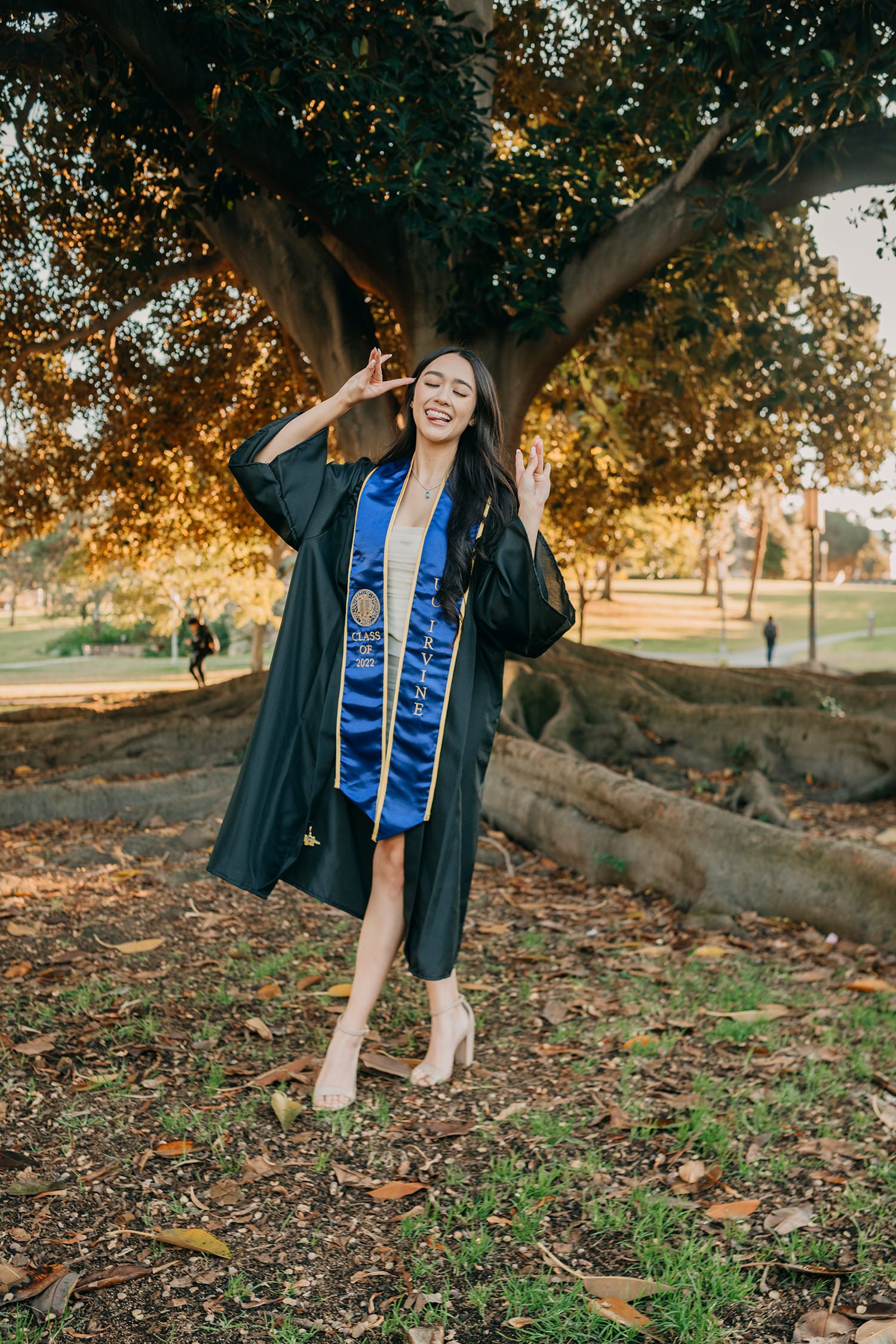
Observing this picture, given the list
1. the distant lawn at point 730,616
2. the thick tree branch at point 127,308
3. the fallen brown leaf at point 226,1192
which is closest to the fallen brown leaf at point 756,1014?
the fallen brown leaf at point 226,1192

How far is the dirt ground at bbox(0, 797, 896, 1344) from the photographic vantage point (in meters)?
2.02

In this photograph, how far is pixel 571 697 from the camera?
27.6 ft

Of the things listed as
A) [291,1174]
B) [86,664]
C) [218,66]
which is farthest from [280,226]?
[86,664]

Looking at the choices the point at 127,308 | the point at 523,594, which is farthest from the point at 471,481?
the point at 127,308

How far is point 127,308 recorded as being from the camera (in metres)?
8.06

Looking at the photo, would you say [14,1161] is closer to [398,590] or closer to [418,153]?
[398,590]

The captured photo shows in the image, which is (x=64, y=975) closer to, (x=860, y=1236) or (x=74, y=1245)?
(x=74, y=1245)

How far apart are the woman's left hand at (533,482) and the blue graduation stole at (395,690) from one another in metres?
0.24

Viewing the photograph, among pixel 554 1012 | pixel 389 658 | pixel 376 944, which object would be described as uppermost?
pixel 389 658

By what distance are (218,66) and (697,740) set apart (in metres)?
5.54

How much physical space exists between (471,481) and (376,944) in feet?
4.37

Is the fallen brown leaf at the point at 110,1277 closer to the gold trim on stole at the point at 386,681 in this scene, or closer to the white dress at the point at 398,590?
the gold trim on stole at the point at 386,681

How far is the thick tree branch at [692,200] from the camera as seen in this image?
5.14m

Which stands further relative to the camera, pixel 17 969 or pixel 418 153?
pixel 418 153
